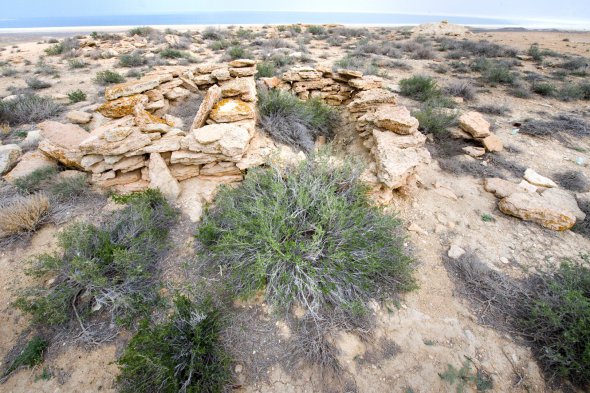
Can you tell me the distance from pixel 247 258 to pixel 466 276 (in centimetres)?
239

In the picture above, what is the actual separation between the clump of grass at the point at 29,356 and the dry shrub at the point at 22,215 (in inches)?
60.3

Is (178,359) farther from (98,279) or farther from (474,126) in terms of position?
(474,126)

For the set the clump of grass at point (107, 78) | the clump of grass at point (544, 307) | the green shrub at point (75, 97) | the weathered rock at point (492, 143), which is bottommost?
the clump of grass at point (544, 307)

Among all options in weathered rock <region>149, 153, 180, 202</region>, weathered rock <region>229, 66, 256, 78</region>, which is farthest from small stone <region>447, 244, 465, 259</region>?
weathered rock <region>229, 66, 256, 78</region>

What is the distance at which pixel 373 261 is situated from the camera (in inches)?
95.1

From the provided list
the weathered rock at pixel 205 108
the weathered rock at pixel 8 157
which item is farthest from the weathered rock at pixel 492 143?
the weathered rock at pixel 8 157

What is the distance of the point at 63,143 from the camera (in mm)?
3904

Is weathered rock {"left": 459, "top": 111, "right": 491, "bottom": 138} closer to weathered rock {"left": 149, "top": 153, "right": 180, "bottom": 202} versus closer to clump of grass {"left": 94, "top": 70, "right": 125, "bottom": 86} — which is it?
weathered rock {"left": 149, "top": 153, "right": 180, "bottom": 202}

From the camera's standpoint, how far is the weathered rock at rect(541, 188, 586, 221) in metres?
3.53

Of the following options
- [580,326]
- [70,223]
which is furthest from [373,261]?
[70,223]

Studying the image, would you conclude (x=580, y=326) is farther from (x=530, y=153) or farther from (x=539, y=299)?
(x=530, y=153)

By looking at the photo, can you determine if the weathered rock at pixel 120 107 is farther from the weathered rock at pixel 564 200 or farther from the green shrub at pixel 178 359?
the weathered rock at pixel 564 200

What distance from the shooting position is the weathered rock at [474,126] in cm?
508

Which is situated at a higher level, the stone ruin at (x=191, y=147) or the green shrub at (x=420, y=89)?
the green shrub at (x=420, y=89)
